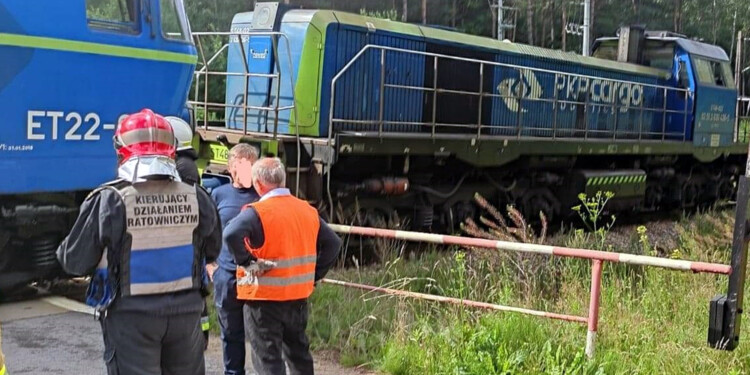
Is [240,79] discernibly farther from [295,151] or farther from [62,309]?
[62,309]

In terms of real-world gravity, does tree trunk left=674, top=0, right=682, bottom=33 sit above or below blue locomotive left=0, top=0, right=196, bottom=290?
above

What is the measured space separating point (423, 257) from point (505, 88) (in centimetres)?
447

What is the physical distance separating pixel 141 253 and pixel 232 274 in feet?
4.25

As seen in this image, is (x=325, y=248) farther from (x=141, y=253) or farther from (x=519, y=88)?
(x=519, y=88)

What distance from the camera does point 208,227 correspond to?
3754 millimetres

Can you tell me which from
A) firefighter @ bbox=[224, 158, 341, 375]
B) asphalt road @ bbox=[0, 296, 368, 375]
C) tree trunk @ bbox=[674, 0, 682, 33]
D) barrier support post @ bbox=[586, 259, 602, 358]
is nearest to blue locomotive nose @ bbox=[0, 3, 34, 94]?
asphalt road @ bbox=[0, 296, 368, 375]

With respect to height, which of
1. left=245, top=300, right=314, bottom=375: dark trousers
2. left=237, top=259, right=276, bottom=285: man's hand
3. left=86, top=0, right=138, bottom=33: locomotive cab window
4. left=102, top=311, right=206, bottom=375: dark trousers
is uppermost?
left=86, top=0, right=138, bottom=33: locomotive cab window

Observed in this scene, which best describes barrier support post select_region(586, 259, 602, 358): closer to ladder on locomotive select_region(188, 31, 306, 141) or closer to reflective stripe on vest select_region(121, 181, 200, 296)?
reflective stripe on vest select_region(121, 181, 200, 296)

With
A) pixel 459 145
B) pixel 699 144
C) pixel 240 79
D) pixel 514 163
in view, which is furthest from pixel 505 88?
pixel 699 144

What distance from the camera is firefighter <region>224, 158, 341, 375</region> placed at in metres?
4.46

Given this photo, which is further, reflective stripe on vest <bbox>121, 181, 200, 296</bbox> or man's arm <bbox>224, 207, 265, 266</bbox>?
man's arm <bbox>224, 207, 265, 266</bbox>

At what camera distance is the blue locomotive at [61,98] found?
6.57 m

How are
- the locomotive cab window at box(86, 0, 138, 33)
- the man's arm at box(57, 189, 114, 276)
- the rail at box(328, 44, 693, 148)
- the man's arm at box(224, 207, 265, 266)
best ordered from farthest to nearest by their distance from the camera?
the rail at box(328, 44, 693, 148) < the locomotive cab window at box(86, 0, 138, 33) < the man's arm at box(224, 207, 265, 266) < the man's arm at box(57, 189, 114, 276)

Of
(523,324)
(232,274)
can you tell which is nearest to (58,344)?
(232,274)
